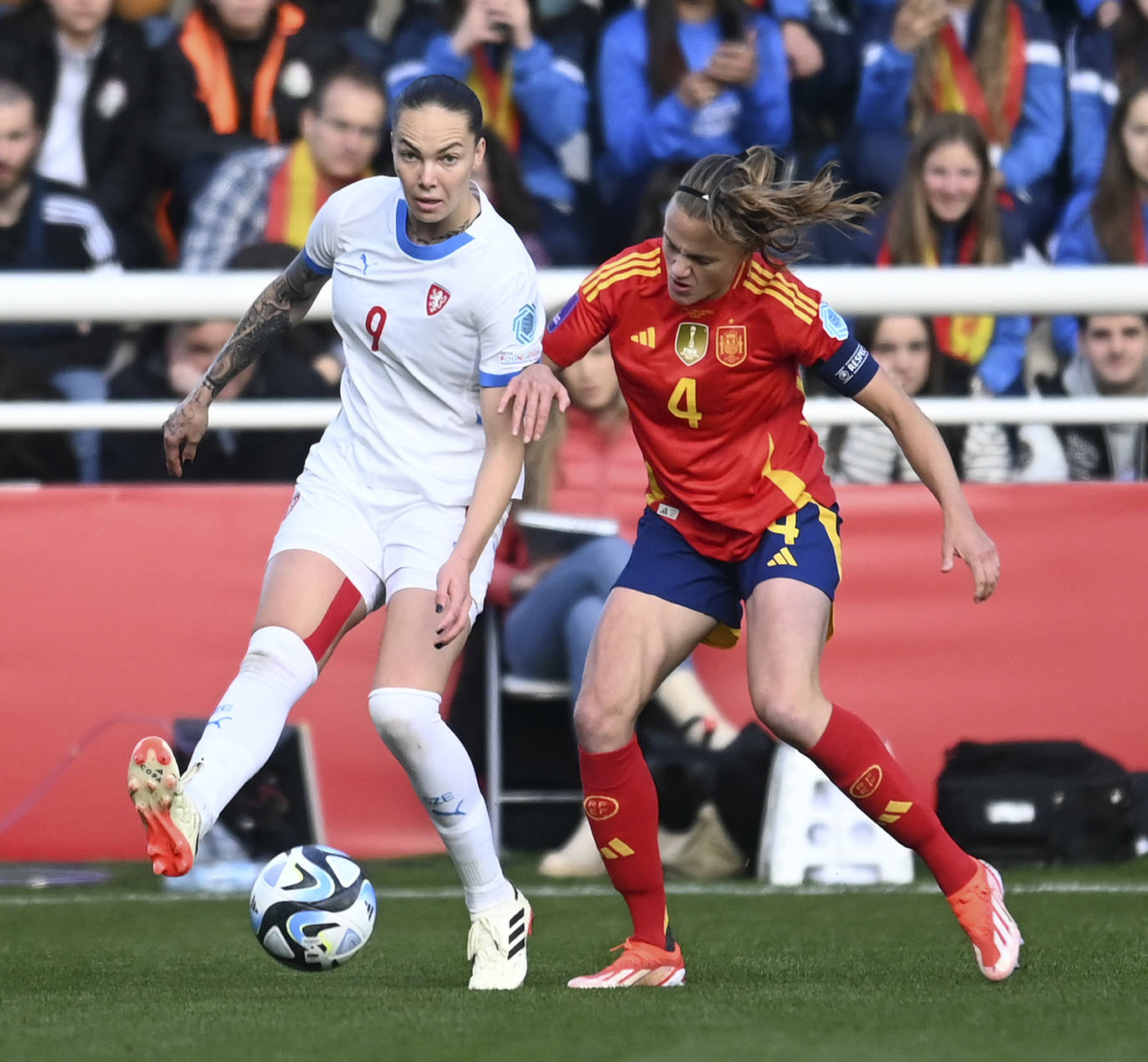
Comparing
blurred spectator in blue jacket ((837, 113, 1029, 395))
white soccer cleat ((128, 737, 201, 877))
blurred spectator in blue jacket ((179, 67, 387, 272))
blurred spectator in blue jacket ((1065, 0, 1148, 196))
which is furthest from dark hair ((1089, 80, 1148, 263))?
white soccer cleat ((128, 737, 201, 877))

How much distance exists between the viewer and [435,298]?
4719 millimetres

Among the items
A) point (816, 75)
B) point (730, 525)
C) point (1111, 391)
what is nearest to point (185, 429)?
point (730, 525)

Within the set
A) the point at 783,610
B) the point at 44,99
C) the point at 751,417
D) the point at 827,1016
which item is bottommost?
the point at 827,1016

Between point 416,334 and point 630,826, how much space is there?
1259mm

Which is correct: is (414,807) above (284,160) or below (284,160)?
below

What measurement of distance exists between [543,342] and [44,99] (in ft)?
13.2

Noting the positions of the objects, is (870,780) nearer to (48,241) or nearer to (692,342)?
(692,342)

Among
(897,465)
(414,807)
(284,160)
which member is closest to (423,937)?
(414,807)

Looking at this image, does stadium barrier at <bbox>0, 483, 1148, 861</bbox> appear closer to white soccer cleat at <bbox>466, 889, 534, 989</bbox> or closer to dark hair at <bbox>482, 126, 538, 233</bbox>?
dark hair at <bbox>482, 126, 538, 233</bbox>

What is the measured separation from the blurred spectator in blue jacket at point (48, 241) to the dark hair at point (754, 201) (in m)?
3.56

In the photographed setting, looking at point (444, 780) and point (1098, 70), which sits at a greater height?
point (1098, 70)

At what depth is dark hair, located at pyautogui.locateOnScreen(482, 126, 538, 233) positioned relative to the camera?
766 centimetres

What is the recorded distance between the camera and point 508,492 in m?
4.64

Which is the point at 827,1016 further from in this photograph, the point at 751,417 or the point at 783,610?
the point at 751,417
